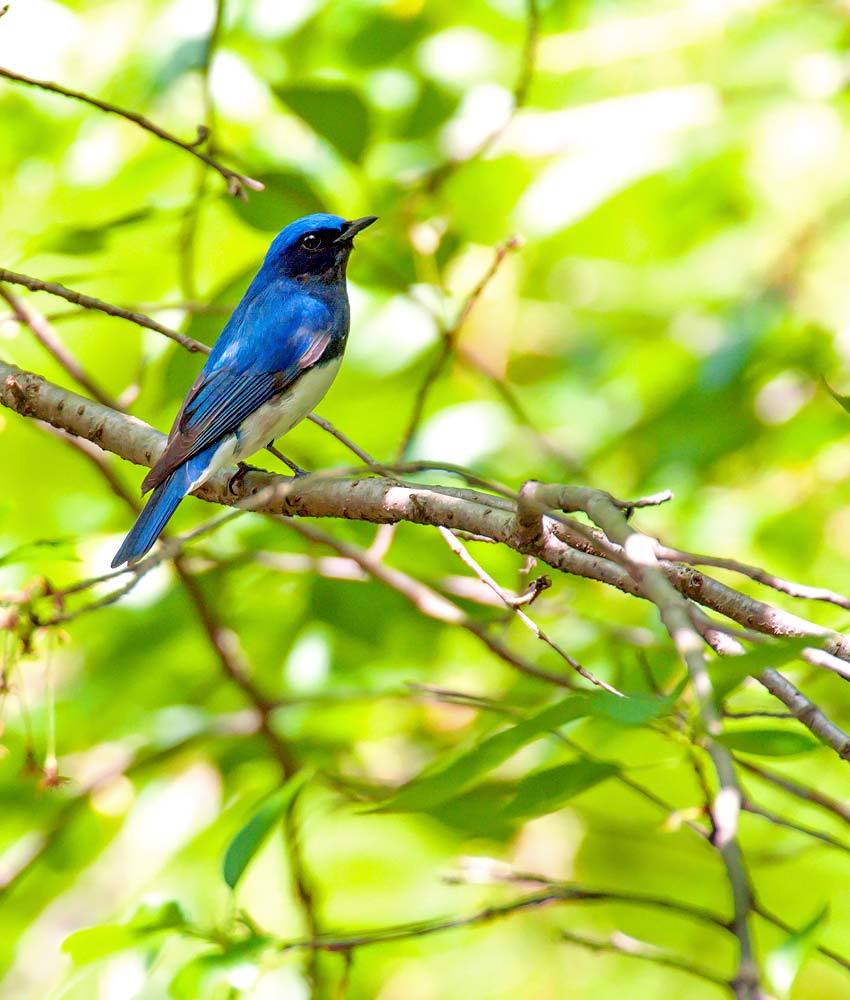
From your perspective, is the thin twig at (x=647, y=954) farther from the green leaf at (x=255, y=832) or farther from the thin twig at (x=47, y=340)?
the thin twig at (x=47, y=340)

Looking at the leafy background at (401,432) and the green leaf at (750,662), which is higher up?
the leafy background at (401,432)

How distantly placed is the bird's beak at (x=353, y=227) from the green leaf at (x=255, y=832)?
8.33 ft

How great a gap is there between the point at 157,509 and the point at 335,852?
4.75 ft

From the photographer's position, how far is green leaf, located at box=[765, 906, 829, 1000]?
2.04 m

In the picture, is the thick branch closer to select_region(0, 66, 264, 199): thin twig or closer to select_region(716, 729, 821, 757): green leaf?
select_region(716, 729, 821, 757): green leaf

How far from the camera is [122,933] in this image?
266cm

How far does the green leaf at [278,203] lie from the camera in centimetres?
438

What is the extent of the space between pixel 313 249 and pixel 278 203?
2.56 ft

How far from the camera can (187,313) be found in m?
4.68

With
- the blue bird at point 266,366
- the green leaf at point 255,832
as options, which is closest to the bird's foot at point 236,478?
the blue bird at point 266,366

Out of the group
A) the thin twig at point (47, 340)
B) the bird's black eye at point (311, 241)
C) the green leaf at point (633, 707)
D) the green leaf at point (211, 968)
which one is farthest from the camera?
the bird's black eye at point (311, 241)

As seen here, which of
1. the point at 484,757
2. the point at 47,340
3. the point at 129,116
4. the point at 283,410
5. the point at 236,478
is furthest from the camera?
the point at 283,410

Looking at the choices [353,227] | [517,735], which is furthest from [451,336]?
[517,735]

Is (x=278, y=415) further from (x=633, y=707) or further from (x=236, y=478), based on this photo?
(x=633, y=707)
